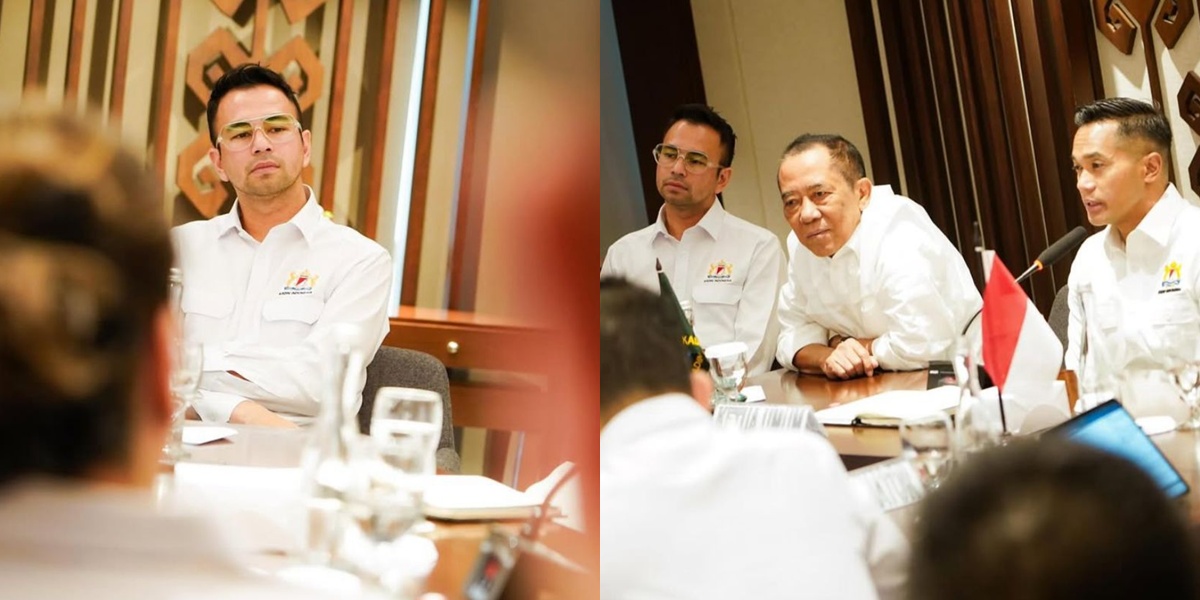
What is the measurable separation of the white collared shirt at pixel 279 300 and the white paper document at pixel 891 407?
1016 mm

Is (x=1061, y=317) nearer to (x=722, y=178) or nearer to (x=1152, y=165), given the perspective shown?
(x=1152, y=165)

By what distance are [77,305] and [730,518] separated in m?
0.74

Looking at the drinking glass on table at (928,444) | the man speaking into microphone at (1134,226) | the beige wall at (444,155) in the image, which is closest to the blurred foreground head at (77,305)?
the drinking glass on table at (928,444)

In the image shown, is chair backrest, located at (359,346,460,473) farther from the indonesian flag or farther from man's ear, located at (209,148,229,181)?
the indonesian flag

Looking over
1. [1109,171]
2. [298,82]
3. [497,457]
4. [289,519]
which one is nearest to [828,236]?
[1109,171]

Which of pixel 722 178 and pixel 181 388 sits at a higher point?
pixel 722 178

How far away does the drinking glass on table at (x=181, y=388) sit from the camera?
5.00 ft

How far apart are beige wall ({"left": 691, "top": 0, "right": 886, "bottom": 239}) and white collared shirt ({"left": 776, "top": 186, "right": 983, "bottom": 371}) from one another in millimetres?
528

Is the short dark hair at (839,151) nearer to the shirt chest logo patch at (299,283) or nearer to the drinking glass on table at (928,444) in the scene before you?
the shirt chest logo patch at (299,283)

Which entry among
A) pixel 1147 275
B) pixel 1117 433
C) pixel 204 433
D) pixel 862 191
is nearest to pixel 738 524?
pixel 1117 433

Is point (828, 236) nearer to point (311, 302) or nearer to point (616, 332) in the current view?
point (311, 302)

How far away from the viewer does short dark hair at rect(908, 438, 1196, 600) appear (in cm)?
60

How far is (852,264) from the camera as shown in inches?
116

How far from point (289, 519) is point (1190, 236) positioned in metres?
2.03
